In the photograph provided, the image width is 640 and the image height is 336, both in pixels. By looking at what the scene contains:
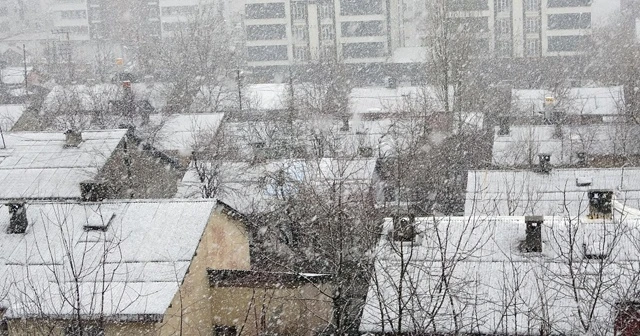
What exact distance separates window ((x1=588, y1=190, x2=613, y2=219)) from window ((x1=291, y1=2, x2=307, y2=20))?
44066 mm

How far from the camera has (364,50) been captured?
57.5 meters

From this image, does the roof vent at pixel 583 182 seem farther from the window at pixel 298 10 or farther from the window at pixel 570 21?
the window at pixel 298 10

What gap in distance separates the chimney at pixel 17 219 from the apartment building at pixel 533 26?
4253cm

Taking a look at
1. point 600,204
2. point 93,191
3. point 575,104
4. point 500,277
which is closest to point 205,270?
point 93,191

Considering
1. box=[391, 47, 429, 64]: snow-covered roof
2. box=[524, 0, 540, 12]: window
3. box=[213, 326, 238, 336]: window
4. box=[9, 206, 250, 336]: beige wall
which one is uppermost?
box=[524, 0, 540, 12]: window

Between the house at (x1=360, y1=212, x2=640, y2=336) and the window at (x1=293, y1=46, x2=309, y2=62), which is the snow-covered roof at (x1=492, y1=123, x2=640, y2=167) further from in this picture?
the window at (x1=293, y1=46, x2=309, y2=62)

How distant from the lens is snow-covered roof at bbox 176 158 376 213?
2206cm

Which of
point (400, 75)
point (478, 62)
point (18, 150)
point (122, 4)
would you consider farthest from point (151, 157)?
point (122, 4)

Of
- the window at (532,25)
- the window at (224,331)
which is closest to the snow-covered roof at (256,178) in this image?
the window at (224,331)

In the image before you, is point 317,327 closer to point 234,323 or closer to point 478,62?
point 234,323

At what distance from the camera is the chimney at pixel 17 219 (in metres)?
15.3

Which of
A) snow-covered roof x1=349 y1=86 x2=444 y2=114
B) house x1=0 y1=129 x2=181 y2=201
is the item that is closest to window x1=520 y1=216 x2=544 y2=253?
house x1=0 y1=129 x2=181 y2=201

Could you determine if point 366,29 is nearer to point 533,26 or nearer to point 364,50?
point 364,50

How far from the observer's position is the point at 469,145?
102ft
